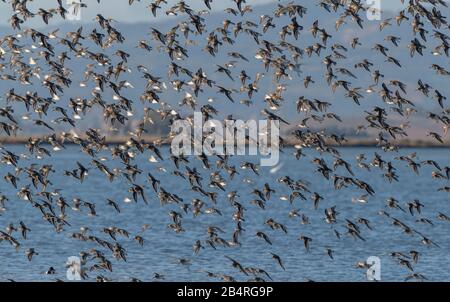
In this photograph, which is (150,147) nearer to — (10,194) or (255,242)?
(255,242)

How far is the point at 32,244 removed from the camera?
96500 millimetres

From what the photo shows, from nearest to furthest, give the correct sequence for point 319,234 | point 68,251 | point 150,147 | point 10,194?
point 150,147
point 68,251
point 319,234
point 10,194

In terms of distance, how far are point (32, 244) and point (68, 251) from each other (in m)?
6.32

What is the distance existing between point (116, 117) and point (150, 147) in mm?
2637

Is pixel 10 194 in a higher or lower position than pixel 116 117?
higher

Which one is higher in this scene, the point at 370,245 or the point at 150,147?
the point at 370,245

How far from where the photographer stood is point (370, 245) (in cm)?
9888
